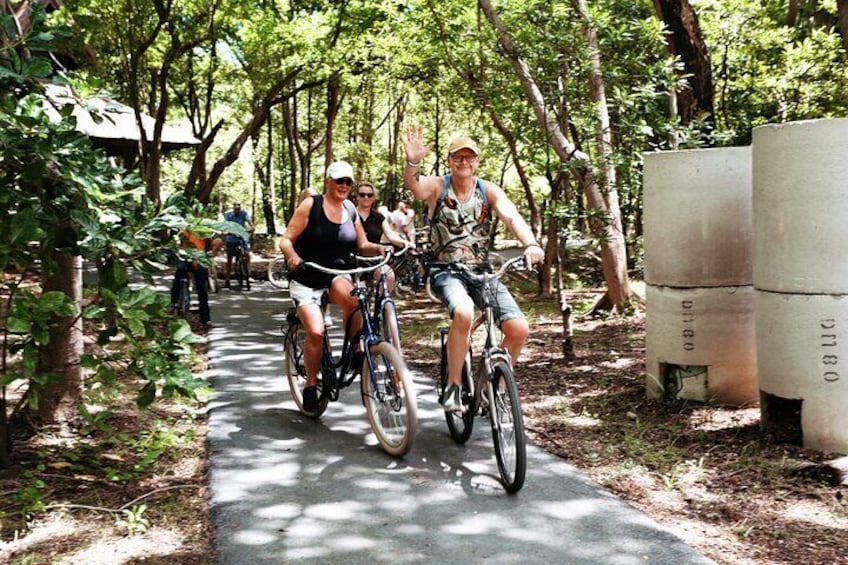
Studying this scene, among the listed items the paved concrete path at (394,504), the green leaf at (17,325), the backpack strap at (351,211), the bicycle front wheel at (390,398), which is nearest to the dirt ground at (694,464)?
the paved concrete path at (394,504)

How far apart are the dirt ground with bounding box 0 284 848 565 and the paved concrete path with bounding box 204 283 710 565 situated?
19 centimetres

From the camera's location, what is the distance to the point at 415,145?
5.84 m

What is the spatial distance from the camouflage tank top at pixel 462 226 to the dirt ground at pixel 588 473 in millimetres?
1518

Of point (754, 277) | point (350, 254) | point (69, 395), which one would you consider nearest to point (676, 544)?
point (754, 277)

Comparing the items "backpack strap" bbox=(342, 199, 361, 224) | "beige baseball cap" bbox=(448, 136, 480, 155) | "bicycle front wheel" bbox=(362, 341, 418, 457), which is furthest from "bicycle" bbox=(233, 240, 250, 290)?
"beige baseball cap" bbox=(448, 136, 480, 155)

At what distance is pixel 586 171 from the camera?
10312 millimetres

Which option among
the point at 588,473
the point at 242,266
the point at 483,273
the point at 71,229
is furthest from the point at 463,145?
the point at 242,266

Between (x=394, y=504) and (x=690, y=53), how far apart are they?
7219 mm

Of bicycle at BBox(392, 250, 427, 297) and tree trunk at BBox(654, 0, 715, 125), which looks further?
tree trunk at BBox(654, 0, 715, 125)

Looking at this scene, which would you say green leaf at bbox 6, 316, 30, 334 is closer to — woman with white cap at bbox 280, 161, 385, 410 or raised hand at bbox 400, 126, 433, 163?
woman with white cap at bbox 280, 161, 385, 410

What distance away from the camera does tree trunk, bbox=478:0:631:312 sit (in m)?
9.77

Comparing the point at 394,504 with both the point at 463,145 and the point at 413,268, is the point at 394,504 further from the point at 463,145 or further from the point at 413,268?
the point at 463,145

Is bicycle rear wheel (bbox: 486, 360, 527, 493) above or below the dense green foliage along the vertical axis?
below

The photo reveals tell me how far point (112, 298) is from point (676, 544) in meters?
3.14
